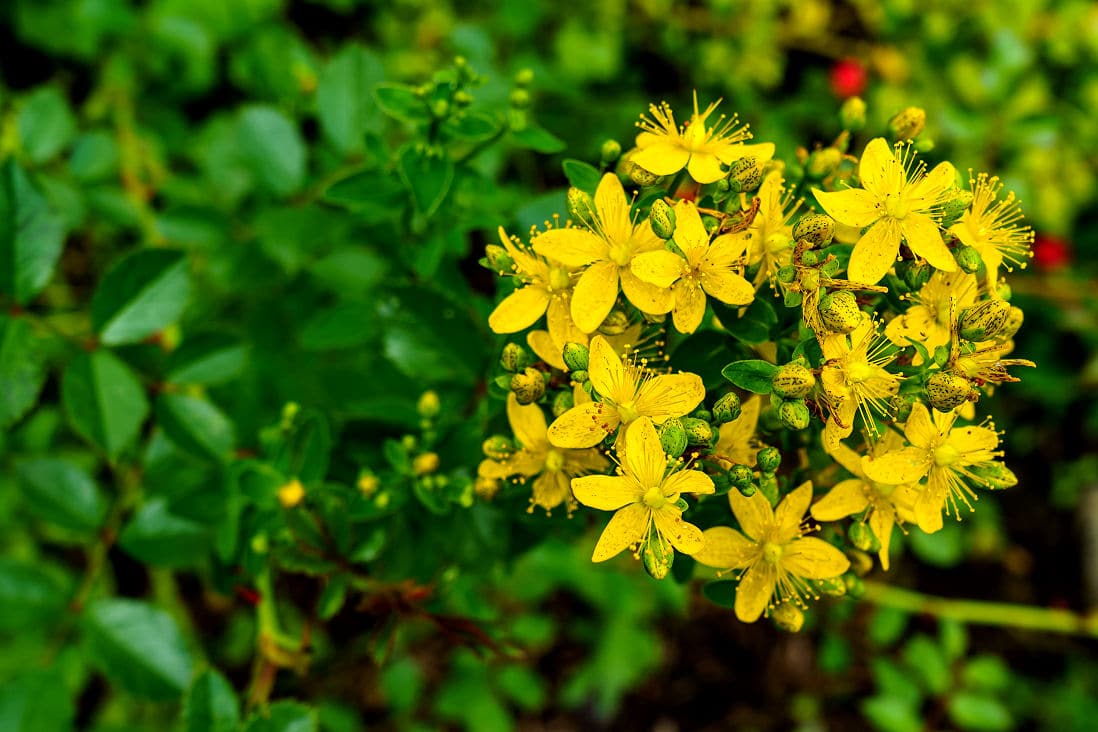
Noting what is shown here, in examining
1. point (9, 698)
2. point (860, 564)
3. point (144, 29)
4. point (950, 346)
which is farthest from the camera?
point (144, 29)

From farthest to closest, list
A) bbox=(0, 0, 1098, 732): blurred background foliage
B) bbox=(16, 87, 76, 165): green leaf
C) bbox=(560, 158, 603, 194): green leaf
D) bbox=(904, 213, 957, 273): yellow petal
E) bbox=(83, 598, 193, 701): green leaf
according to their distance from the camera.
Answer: bbox=(16, 87, 76, 165): green leaf
bbox=(83, 598, 193, 701): green leaf
bbox=(0, 0, 1098, 732): blurred background foliage
bbox=(560, 158, 603, 194): green leaf
bbox=(904, 213, 957, 273): yellow petal

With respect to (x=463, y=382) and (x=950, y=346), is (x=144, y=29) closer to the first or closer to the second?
(x=463, y=382)

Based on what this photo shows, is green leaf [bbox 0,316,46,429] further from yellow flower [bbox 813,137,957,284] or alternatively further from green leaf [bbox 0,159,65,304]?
yellow flower [bbox 813,137,957,284]

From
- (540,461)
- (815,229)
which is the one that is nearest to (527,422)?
(540,461)

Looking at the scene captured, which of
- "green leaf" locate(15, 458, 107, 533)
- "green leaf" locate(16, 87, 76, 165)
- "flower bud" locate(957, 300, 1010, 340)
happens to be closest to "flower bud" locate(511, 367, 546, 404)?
"flower bud" locate(957, 300, 1010, 340)

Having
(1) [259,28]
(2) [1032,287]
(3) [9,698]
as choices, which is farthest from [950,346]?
(1) [259,28]

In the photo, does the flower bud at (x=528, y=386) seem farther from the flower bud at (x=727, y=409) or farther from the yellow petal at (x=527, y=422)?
the flower bud at (x=727, y=409)

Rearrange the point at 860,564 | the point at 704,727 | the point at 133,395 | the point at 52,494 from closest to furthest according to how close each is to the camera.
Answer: the point at 860,564 → the point at 133,395 → the point at 52,494 → the point at 704,727
